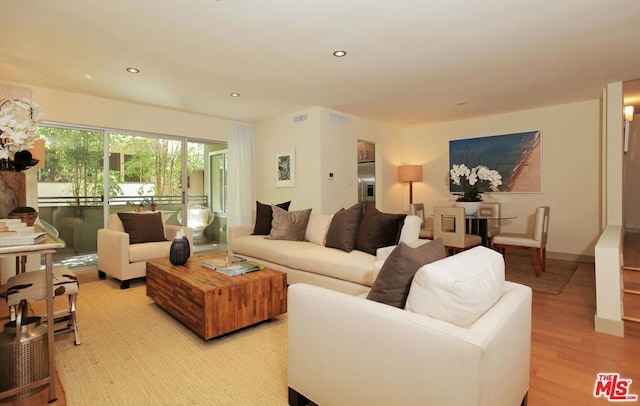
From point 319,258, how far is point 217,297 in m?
1.06

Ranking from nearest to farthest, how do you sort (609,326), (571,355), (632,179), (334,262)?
(571,355), (609,326), (334,262), (632,179)

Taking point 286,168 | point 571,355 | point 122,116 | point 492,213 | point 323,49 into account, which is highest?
point 323,49

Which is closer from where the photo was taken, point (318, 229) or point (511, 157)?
point (318, 229)

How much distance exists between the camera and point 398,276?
4.29 ft

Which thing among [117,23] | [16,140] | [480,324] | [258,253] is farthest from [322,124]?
[480,324]

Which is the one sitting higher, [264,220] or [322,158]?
[322,158]

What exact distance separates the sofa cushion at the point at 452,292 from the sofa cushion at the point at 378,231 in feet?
5.25

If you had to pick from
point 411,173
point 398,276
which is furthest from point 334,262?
point 411,173

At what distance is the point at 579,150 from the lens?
15.2ft

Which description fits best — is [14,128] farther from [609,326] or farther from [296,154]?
[609,326]

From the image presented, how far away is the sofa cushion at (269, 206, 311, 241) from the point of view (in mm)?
3822

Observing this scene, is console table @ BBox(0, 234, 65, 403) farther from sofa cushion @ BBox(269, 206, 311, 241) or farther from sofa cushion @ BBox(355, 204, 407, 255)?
sofa cushion @ BBox(269, 206, 311, 241)

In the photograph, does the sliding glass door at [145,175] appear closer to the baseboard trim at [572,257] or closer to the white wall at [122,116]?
the white wall at [122,116]

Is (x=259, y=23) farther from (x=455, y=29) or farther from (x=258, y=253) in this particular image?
(x=258, y=253)
